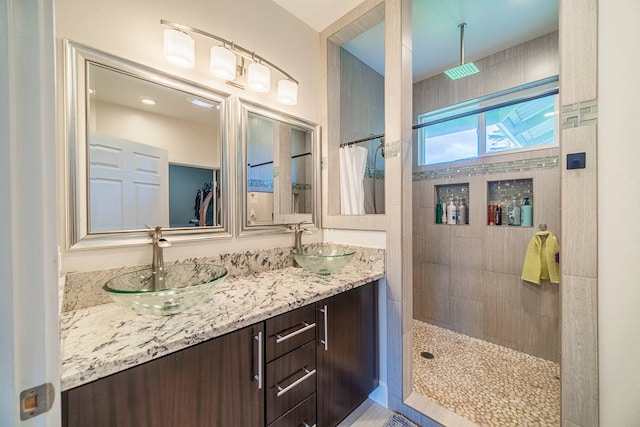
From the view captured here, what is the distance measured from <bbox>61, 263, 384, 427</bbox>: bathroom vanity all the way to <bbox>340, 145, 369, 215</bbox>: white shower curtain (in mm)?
607

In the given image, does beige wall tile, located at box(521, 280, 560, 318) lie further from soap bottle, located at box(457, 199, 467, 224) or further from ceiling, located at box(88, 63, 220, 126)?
ceiling, located at box(88, 63, 220, 126)

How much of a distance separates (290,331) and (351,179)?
1.23 m

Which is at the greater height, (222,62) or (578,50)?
(222,62)

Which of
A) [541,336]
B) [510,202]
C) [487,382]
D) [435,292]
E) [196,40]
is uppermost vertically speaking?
[196,40]

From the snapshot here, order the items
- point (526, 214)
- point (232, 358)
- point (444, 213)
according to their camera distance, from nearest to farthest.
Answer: point (232, 358)
point (526, 214)
point (444, 213)

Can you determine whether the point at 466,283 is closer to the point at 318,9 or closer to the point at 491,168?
the point at 491,168

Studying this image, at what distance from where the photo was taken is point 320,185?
1964mm

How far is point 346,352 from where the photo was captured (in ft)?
4.55

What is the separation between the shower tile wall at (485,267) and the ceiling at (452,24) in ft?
3.33

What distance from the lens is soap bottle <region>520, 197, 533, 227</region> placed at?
2.10 meters

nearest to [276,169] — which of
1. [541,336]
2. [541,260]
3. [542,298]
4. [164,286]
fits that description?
[164,286]

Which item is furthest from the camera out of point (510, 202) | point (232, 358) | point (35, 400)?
point (510, 202)

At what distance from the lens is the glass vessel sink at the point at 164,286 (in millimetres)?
841

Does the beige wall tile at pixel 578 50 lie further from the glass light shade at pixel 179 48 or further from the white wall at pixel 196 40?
the glass light shade at pixel 179 48
